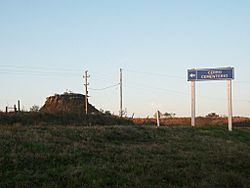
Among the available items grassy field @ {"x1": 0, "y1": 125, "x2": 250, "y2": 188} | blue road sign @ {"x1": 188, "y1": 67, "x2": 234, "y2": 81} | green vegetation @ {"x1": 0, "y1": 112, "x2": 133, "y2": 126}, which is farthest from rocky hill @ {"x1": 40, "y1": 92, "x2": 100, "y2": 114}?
grassy field @ {"x1": 0, "y1": 125, "x2": 250, "y2": 188}

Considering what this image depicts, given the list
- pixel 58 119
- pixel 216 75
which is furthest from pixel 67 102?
pixel 216 75

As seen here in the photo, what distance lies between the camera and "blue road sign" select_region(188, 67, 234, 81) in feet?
95.8

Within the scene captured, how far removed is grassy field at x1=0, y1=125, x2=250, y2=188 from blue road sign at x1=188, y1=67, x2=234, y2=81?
11.8 m

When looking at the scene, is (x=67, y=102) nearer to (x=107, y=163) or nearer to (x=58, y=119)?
(x=58, y=119)

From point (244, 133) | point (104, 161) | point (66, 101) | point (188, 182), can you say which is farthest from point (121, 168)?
point (66, 101)

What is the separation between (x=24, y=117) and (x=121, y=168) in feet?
80.2

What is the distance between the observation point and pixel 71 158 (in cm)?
1232

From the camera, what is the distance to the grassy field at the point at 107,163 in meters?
10.1

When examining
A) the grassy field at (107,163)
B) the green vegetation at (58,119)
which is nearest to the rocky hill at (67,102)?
the green vegetation at (58,119)

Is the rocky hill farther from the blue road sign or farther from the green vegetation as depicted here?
the blue road sign

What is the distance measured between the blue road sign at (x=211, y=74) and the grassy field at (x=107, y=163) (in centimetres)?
1184

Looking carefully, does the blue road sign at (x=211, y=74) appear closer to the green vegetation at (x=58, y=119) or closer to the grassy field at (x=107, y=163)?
the green vegetation at (x=58, y=119)

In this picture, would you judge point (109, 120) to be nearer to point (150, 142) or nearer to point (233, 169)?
point (150, 142)

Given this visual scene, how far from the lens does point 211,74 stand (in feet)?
96.6
